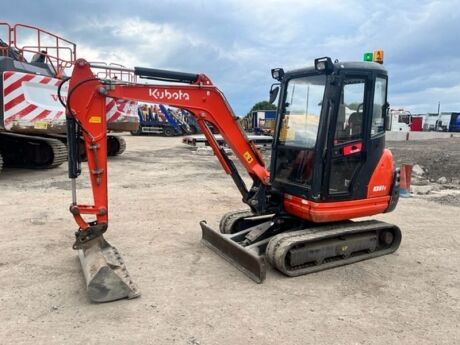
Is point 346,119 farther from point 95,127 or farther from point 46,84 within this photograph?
point 46,84

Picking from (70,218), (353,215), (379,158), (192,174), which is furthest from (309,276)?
(192,174)

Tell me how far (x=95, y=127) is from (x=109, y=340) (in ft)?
7.16

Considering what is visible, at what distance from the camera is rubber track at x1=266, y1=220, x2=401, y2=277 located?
472 cm

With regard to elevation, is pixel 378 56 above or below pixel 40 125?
above

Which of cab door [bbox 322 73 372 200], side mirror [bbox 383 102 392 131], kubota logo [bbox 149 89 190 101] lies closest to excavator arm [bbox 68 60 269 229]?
kubota logo [bbox 149 89 190 101]

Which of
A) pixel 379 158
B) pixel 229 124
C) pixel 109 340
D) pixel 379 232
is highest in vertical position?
pixel 229 124

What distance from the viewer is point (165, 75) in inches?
201

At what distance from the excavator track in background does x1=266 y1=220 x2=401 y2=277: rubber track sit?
8593 millimetres

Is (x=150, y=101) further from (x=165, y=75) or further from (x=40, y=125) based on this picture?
(x=40, y=125)

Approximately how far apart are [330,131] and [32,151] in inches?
376

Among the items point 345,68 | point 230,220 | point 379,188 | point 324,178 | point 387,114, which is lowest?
point 230,220

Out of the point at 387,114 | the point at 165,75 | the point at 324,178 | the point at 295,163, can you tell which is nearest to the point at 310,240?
the point at 324,178

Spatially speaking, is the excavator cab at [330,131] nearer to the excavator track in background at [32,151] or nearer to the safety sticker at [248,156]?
the safety sticker at [248,156]

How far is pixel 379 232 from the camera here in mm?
5680
